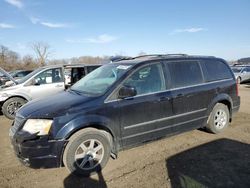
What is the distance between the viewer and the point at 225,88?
5.88 metres

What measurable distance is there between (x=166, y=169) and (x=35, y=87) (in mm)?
6173

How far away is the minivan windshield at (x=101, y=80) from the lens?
4.48m

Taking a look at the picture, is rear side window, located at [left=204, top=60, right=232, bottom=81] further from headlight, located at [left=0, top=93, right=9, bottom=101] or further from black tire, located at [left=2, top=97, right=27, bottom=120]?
headlight, located at [left=0, top=93, right=9, bottom=101]

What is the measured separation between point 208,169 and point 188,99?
1548 millimetres

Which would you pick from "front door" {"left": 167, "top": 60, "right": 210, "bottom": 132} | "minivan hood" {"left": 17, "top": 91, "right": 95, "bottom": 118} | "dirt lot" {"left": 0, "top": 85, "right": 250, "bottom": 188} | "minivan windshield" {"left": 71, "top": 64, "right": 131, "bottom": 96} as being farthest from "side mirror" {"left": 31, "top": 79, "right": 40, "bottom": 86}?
"front door" {"left": 167, "top": 60, "right": 210, "bottom": 132}

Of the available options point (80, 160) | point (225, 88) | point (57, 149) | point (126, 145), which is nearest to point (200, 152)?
point (126, 145)

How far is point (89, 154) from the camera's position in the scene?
4086 millimetres

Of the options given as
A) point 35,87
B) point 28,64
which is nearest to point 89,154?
point 35,87

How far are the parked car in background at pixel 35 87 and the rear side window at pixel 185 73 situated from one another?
440 cm

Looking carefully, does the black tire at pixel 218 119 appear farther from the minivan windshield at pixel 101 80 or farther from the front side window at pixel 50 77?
the front side window at pixel 50 77

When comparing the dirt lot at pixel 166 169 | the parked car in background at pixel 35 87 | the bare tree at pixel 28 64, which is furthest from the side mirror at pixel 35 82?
the bare tree at pixel 28 64

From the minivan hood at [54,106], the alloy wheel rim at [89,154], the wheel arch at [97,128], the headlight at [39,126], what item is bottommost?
the alloy wheel rim at [89,154]

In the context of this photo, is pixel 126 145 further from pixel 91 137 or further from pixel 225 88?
pixel 225 88

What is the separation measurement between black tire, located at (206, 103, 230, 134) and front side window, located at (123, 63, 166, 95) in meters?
1.64
